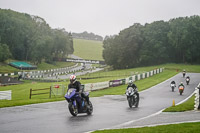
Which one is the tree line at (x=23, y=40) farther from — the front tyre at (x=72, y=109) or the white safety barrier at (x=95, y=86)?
the front tyre at (x=72, y=109)

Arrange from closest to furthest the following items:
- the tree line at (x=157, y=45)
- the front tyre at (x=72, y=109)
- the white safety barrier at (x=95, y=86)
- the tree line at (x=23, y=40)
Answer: the front tyre at (x=72, y=109) → the white safety barrier at (x=95, y=86) → the tree line at (x=157, y=45) → the tree line at (x=23, y=40)

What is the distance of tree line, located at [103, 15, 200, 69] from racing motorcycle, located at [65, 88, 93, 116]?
88110mm

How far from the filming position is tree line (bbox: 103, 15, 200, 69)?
103 meters

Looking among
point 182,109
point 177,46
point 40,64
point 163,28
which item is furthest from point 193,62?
point 182,109

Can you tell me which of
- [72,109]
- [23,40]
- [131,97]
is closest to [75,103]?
[72,109]

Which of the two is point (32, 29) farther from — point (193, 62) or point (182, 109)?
point (182, 109)

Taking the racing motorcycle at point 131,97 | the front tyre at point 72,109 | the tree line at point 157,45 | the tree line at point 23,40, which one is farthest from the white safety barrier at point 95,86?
the tree line at point 23,40

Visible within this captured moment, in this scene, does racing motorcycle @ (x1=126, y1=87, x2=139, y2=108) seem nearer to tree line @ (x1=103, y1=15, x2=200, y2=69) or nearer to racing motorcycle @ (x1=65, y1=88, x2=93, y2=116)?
racing motorcycle @ (x1=65, y1=88, x2=93, y2=116)

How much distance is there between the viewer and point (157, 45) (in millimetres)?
103250

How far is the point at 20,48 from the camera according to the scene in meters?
112

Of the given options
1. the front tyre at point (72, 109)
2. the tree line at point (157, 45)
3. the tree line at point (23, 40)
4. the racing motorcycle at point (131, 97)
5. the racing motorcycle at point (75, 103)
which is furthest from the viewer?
the tree line at point (23, 40)

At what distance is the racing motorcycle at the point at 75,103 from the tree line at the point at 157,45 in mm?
88110

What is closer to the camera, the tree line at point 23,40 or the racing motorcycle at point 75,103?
the racing motorcycle at point 75,103

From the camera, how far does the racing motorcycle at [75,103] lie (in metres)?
14.2
